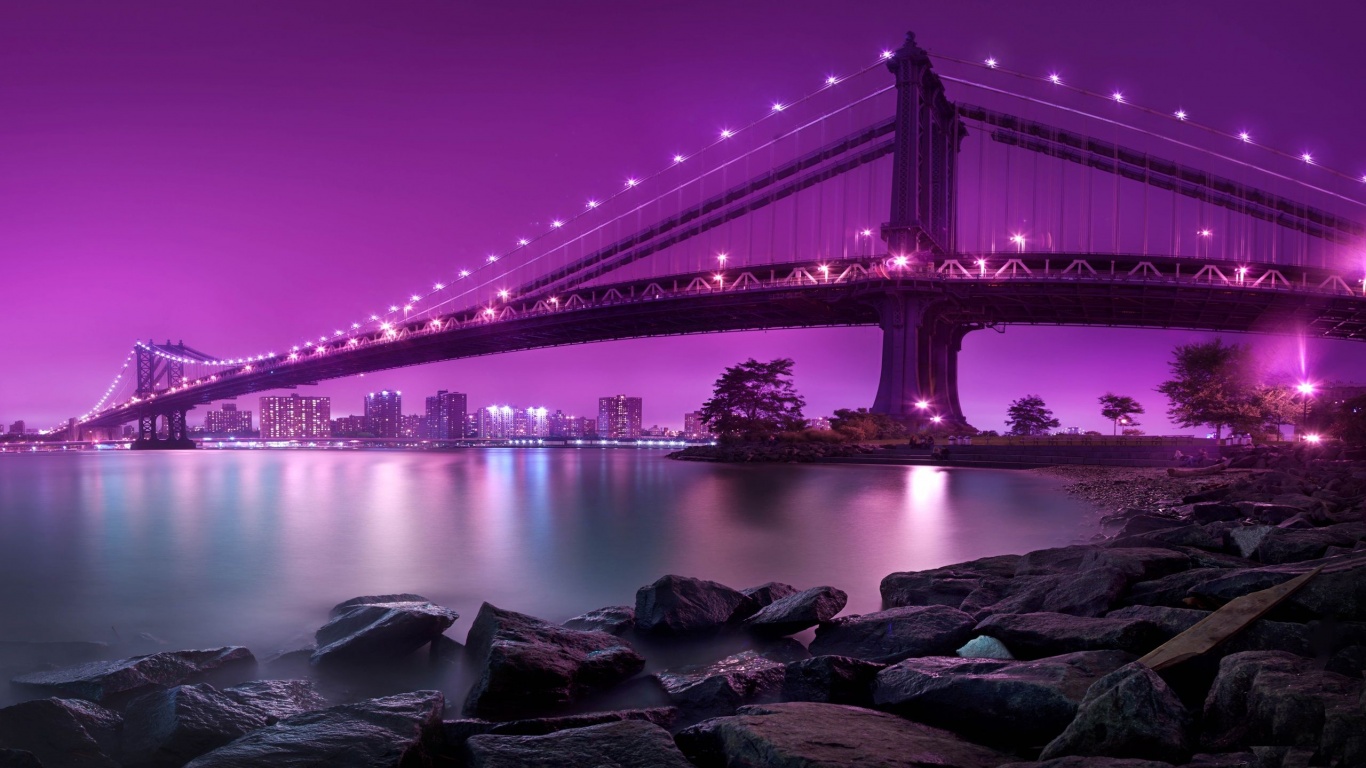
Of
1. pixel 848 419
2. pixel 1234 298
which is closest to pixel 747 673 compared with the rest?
pixel 848 419

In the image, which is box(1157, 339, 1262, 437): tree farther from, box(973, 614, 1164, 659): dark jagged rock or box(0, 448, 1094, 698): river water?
box(973, 614, 1164, 659): dark jagged rock

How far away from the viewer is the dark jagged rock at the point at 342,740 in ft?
8.72

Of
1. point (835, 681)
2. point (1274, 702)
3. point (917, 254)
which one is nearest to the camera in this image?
point (1274, 702)

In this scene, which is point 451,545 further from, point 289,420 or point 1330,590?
point 289,420

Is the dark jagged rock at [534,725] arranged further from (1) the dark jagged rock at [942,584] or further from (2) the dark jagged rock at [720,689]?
(1) the dark jagged rock at [942,584]

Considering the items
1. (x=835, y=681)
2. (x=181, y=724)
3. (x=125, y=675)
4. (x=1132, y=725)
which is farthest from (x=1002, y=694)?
(x=125, y=675)

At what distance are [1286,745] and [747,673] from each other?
7.71ft

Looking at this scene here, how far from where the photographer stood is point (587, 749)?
2.63m

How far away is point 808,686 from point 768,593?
2094 mm

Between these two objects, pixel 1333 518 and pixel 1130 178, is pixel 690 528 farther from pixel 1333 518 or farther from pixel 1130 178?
pixel 1130 178

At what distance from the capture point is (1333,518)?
7.21 metres

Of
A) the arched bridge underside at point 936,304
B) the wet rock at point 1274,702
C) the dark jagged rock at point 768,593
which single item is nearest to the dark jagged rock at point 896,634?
the dark jagged rock at point 768,593

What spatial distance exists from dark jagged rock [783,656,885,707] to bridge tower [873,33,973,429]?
33262mm

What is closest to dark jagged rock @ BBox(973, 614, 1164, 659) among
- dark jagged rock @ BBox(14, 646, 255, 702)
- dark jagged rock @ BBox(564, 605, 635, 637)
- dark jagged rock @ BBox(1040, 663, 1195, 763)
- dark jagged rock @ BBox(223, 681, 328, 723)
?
dark jagged rock @ BBox(1040, 663, 1195, 763)
